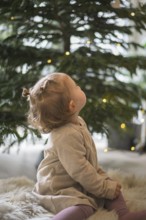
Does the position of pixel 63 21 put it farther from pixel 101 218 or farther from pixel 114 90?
pixel 101 218

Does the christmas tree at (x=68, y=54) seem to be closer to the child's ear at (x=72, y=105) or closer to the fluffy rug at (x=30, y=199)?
the fluffy rug at (x=30, y=199)

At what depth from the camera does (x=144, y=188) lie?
1647 millimetres

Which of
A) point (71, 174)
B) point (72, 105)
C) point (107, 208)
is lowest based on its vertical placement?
point (107, 208)

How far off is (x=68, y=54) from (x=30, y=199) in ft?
3.16

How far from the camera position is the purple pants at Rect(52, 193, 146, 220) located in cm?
123

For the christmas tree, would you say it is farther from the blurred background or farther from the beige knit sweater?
the beige knit sweater

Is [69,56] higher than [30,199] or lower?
Result: higher

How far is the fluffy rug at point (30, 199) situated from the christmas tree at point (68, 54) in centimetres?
36

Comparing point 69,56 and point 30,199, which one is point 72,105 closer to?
point 30,199

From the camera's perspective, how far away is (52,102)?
1298mm

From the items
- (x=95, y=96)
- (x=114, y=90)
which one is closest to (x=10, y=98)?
(x=95, y=96)

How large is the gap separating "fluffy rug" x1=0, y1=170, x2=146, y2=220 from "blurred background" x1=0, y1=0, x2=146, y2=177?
0.36 meters

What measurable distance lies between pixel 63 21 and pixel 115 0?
33 cm

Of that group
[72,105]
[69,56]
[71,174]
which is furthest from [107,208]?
[69,56]
